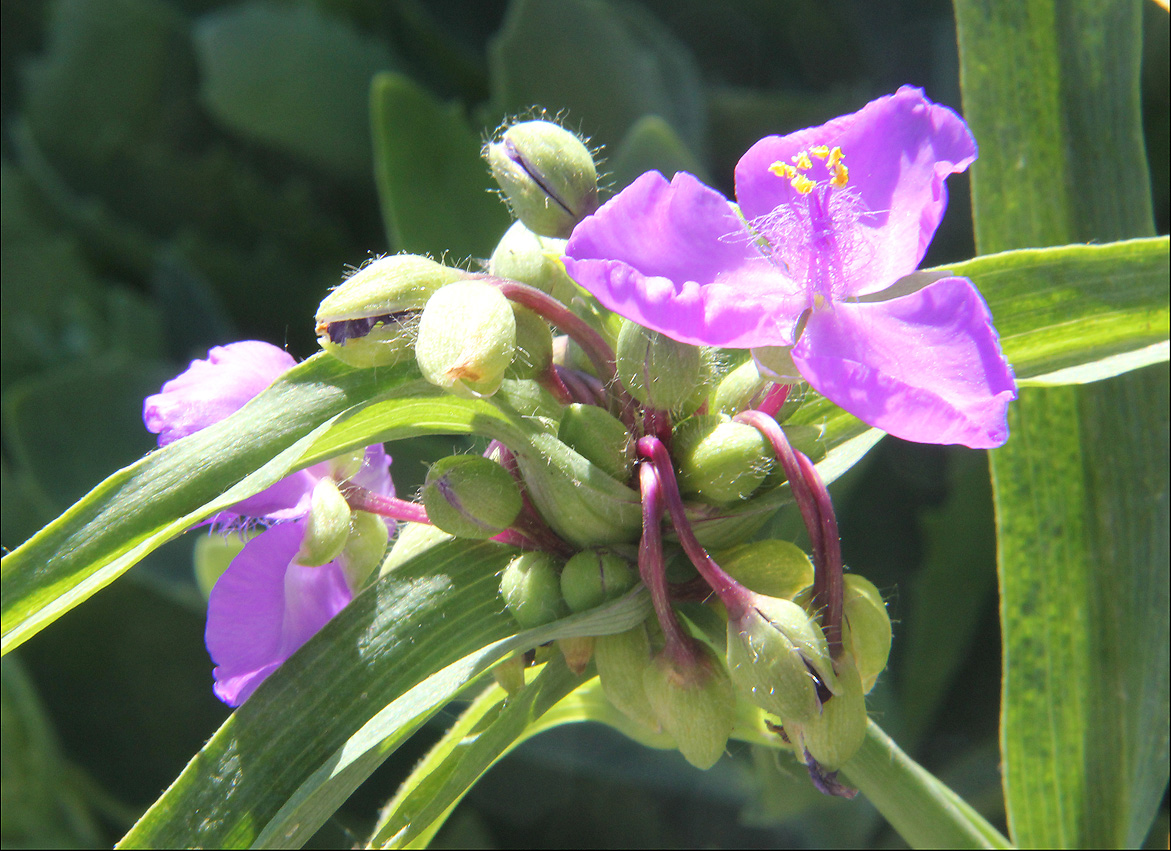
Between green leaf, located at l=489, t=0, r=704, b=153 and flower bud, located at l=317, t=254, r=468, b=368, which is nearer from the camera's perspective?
flower bud, located at l=317, t=254, r=468, b=368

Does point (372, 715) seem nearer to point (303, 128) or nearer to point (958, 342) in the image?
point (958, 342)

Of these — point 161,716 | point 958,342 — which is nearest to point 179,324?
point 161,716

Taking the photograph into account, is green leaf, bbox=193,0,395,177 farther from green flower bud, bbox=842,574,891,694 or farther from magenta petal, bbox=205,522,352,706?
green flower bud, bbox=842,574,891,694

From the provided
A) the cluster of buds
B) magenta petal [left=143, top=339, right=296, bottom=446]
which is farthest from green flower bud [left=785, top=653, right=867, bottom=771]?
magenta petal [left=143, top=339, right=296, bottom=446]

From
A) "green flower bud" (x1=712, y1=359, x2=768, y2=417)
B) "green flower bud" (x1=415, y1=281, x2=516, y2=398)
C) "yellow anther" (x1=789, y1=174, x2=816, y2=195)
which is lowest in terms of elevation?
"green flower bud" (x1=712, y1=359, x2=768, y2=417)

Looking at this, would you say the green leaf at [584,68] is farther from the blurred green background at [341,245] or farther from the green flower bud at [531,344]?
the green flower bud at [531,344]

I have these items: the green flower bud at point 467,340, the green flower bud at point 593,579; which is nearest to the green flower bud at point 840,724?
the green flower bud at point 593,579
